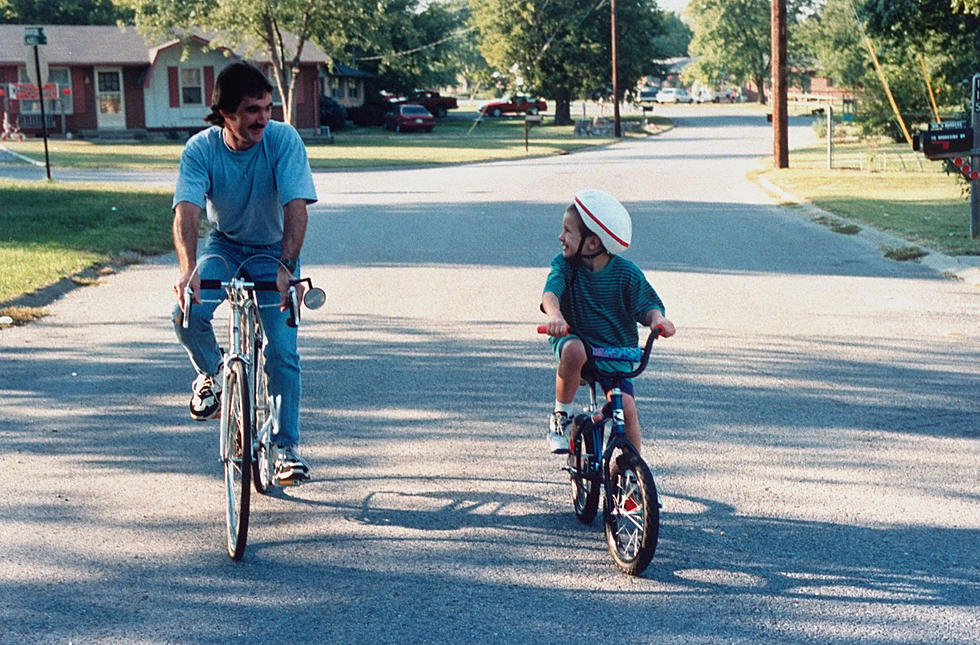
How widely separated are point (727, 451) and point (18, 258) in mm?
9923

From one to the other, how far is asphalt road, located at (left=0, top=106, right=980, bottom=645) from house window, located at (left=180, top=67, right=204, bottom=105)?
4270cm

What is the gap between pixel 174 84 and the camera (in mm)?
53250

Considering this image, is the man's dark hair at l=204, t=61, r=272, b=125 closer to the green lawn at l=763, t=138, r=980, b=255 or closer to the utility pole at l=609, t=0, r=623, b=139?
the green lawn at l=763, t=138, r=980, b=255

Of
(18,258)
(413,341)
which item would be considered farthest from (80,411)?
(18,258)

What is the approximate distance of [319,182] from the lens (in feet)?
96.9

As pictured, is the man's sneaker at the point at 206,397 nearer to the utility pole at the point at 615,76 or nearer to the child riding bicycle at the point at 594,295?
the child riding bicycle at the point at 594,295

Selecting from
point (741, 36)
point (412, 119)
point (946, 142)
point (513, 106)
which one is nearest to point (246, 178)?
point (946, 142)

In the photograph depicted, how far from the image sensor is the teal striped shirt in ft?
17.4

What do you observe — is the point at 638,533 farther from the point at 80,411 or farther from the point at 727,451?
the point at 80,411

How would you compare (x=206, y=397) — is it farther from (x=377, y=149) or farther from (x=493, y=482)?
(x=377, y=149)

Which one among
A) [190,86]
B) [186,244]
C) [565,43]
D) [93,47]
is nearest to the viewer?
[186,244]

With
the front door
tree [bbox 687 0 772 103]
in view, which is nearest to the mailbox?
the front door

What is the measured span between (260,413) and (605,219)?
1757 mm

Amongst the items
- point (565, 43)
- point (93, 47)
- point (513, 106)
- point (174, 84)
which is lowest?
point (513, 106)
